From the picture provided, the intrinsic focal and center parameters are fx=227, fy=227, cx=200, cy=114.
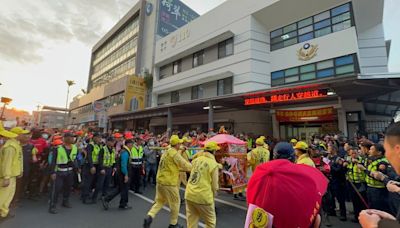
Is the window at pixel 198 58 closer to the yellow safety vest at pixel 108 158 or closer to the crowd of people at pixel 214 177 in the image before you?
the crowd of people at pixel 214 177

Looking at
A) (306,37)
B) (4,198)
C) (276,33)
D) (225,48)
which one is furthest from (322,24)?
(4,198)

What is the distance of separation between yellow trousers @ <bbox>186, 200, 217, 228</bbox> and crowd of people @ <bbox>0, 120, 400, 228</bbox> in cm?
2

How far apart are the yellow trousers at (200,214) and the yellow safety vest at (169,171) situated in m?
0.94

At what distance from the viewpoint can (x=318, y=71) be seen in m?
15.5

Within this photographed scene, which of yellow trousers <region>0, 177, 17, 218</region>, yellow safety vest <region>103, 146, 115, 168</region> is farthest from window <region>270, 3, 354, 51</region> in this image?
yellow trousers <region>0, 177, 17, 218</region>

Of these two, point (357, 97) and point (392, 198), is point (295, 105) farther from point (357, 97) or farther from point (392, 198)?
point (392, 198)

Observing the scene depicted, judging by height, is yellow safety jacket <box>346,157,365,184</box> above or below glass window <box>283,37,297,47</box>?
below

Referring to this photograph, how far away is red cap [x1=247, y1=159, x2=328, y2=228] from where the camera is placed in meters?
1.48

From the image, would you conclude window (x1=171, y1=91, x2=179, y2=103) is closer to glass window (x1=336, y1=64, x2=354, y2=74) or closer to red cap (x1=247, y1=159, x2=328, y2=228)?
glass window (x1=336, y1=64, x2=354, y2=74)

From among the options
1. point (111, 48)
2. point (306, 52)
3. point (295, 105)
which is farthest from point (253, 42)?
point (111, 48)

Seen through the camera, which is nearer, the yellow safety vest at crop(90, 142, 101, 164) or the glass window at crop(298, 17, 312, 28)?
the yellow safety vest at crop(90, 142, 101, 164)

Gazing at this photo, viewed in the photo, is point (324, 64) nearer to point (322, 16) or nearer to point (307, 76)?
point (307, 76)

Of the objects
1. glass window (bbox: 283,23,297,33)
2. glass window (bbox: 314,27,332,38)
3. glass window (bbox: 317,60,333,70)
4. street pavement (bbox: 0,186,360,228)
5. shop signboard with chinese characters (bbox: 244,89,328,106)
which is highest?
glass window (bbox: 283,23,297,33)

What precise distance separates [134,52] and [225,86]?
24.4 meters
